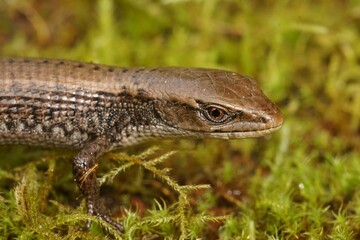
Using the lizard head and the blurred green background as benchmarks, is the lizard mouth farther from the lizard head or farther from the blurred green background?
the blurred green background

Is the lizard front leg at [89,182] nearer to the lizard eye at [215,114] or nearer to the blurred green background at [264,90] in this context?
the blurred green background at [264,90]

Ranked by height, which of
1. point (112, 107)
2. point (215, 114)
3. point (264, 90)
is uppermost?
point (112, 107)

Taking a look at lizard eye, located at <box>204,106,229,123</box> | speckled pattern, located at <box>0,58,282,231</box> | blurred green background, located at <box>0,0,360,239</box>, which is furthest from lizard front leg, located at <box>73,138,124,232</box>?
lizard eye, located at <box>204,106,229,123</box>

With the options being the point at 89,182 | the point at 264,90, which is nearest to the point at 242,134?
the point at 89,182

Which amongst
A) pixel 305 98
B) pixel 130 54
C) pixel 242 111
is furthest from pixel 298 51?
pixel 242 111

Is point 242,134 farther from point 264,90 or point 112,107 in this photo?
point 264,90

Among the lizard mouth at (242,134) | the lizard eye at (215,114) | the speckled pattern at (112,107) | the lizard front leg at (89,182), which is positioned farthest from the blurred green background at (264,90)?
the lizard eye at (215,114)

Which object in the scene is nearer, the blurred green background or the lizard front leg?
the lizard front leg
